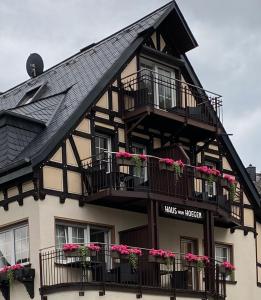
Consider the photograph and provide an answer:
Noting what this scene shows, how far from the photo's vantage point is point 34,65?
35.5 metres

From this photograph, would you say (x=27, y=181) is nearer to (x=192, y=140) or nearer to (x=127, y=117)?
(x=127, y=117)

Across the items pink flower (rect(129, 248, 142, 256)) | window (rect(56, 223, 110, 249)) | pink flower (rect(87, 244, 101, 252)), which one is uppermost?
window (rect(56, 223, 110, 249))

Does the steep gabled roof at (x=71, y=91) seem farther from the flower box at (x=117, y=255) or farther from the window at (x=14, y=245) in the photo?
the flower box at (x=117, y=255)

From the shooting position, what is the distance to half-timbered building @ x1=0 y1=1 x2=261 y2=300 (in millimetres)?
25062

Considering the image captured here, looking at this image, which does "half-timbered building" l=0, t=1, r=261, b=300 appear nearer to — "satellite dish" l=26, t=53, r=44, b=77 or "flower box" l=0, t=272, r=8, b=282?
"flower box" l=0, t=272, r=8, b=282

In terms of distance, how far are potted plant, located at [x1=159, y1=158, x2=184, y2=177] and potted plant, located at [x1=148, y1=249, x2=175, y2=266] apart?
2600 mm

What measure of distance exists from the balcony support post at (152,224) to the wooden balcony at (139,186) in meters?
0.21

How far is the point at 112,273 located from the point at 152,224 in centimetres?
213

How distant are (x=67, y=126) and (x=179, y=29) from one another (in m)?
6.61

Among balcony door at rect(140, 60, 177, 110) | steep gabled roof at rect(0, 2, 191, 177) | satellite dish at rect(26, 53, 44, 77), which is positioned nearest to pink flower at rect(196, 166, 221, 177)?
balcony door at rect(140, 60, 177, 110)

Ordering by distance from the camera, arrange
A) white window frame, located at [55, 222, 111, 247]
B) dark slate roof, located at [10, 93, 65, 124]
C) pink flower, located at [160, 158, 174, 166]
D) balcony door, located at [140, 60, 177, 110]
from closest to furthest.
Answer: white window frame, located at [55, 222, 111, 247]
pink flower, located at [160, 158, 174, 166]
dark slate roof, located at [10, 93, 65, 124]
balcony door, located at [140, 60, 177, 110]

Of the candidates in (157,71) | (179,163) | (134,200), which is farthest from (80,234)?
(157,71)

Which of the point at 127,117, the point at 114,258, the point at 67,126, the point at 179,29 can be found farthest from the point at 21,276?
the point at 179,29

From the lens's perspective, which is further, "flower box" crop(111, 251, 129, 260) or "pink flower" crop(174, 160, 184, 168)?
"pink flower" crop(174, 160, 184, 168)
